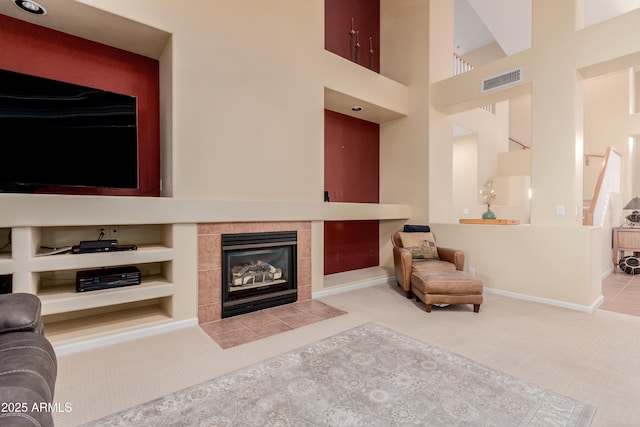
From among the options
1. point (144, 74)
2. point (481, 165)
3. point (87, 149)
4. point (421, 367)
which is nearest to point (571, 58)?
point (481, 165)

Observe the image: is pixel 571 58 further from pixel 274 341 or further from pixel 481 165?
pixel 274 341

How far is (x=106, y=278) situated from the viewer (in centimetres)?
261

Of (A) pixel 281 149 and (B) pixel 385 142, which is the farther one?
(B) pixel 385 142

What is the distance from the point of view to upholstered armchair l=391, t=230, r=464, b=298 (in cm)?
390

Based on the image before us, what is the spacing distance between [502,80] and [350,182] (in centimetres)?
260

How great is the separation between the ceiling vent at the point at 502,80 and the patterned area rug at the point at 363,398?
3.70 meters

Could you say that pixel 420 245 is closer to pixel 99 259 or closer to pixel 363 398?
pixel 363 398

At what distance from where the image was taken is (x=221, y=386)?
1.93 meters

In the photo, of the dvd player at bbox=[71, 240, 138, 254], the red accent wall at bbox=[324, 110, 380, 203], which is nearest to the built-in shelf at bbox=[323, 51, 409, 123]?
the red accent wall at bbox=[324, 110, 380, 203]

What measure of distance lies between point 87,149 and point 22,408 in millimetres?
2364

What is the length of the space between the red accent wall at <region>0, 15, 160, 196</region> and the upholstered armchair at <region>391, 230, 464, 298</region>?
121 inches

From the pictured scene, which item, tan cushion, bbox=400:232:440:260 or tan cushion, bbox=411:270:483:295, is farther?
tan cushion, bbox=400:232:440:260

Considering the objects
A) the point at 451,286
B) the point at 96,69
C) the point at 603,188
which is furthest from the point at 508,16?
the point at 96,69

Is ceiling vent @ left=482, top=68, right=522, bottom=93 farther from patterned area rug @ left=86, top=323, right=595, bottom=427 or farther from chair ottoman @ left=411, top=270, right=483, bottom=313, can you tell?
patterned area rug @ left=86, top=323, right=595, bottom=427
